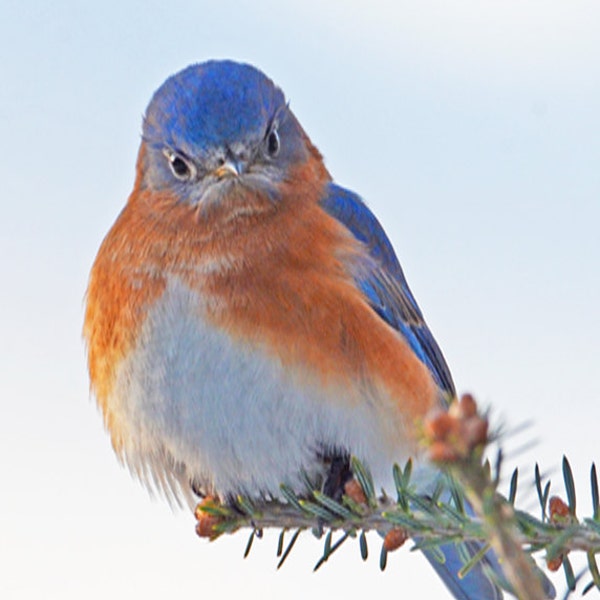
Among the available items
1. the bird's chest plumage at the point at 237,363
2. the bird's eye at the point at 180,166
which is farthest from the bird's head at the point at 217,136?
the bird's chest plumage at the point at 237,363

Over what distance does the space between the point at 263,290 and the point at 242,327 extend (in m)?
0.23

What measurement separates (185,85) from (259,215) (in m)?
0.86

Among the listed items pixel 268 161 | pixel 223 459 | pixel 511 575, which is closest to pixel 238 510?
pixel 223 459

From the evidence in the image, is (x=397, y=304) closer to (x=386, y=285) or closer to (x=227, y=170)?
(x=386, y=285)

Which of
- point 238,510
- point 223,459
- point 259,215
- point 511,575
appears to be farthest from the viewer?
point 259,215

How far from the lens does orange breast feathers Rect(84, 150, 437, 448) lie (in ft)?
14.1

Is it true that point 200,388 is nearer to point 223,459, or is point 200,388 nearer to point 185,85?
point 223,459

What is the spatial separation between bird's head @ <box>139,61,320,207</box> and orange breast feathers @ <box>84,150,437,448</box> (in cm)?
10

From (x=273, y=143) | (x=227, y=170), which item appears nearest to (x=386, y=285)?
(x=273, y=143)

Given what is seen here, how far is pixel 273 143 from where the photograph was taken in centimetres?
511

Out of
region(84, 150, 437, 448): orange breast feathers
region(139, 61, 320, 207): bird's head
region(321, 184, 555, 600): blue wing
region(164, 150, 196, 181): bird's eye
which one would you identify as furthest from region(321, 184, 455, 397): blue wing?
region(164, 150, 196, 181): bird's eye

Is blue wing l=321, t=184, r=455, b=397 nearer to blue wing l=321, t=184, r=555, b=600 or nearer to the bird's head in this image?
blue wing l=321, t=184, r=555, b=600

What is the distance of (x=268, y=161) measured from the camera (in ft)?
16.6

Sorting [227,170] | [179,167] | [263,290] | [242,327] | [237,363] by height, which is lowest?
[237,363]
